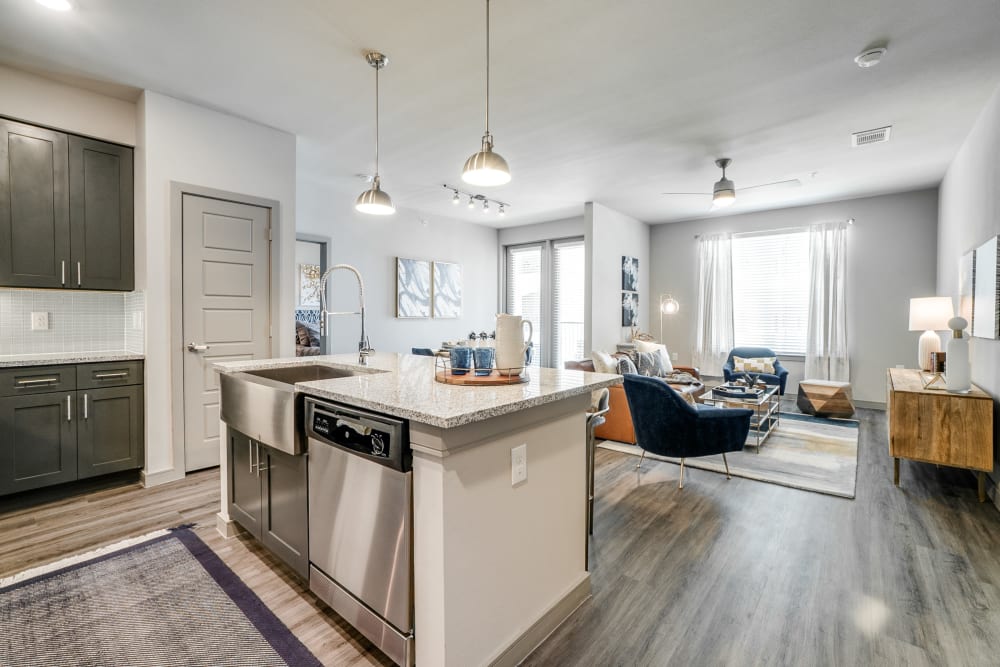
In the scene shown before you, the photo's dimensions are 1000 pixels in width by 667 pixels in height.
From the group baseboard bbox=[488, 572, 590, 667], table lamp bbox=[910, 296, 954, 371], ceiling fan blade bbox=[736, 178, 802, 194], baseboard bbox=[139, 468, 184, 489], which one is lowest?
baseboard bbox=[488, 572, 590, 667]

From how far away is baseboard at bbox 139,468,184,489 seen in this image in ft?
10.4

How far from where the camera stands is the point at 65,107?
3.06 metres

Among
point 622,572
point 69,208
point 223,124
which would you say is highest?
point 223,124

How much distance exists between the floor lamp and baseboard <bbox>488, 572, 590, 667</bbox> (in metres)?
5.40

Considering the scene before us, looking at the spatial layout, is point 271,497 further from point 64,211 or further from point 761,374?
point 761,374

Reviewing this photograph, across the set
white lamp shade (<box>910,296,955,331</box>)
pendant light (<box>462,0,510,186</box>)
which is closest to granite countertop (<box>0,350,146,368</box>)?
pendant light (<box>462,0,510,186</box>)

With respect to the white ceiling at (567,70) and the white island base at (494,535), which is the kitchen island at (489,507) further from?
the white ceiling at (567,70)

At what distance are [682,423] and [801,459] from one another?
1.53 metres

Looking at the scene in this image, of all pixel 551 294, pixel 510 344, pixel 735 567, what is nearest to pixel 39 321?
pixel 510 344

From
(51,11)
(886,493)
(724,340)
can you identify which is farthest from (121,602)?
(724,340)

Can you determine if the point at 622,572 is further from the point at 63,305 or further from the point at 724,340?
the point at 724,340

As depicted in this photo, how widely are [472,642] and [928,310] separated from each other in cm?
477

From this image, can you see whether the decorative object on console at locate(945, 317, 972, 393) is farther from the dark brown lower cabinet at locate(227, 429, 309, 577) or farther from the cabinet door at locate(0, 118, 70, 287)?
the cabinet door at locate(0, 118, 70, 287)

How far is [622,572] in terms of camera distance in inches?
87.2
